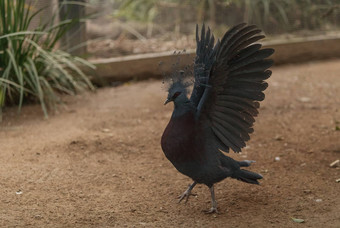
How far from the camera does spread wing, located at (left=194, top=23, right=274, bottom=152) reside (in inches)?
107

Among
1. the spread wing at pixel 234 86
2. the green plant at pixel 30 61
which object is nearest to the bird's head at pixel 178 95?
the spread wing at pixel 234 86

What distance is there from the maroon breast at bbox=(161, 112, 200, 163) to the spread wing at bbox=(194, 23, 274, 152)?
0.09 meters

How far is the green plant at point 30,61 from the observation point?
175 inches

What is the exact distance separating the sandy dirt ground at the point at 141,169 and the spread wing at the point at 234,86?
49cm

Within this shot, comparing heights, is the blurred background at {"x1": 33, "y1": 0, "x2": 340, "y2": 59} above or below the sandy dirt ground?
above

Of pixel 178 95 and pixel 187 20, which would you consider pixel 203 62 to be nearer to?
pixel 178 95

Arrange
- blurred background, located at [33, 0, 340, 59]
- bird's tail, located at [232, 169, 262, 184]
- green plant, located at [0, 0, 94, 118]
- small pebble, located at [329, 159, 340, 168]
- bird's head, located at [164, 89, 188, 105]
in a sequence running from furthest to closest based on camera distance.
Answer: blurred background, located at [33, 0, 340, 59]
green plant, located at [0, 0, 94, 118]
small pebble, located at [329, 159, 340, 168]
bird's tail, located at [232, 169, 262, 184]
bird's head, located at [164, 89, 188, 105]

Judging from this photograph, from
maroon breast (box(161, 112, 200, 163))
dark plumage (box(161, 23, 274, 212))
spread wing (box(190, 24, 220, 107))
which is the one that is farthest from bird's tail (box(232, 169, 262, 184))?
spread wing (box(190, 24, 220, 107))

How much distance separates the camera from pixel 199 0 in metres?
6.54

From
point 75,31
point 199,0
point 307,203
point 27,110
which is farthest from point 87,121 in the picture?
point 199,0

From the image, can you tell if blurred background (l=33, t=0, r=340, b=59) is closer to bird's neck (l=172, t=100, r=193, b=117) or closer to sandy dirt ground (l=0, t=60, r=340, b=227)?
sandy dirt ground (l=0, t=60, r=340, b=227)

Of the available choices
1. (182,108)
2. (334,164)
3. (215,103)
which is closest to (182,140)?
(182,108)

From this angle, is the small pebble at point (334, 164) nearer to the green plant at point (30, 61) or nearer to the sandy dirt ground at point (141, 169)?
the sandy dirt ground at point (141, 169)

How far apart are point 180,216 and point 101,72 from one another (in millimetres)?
3163
